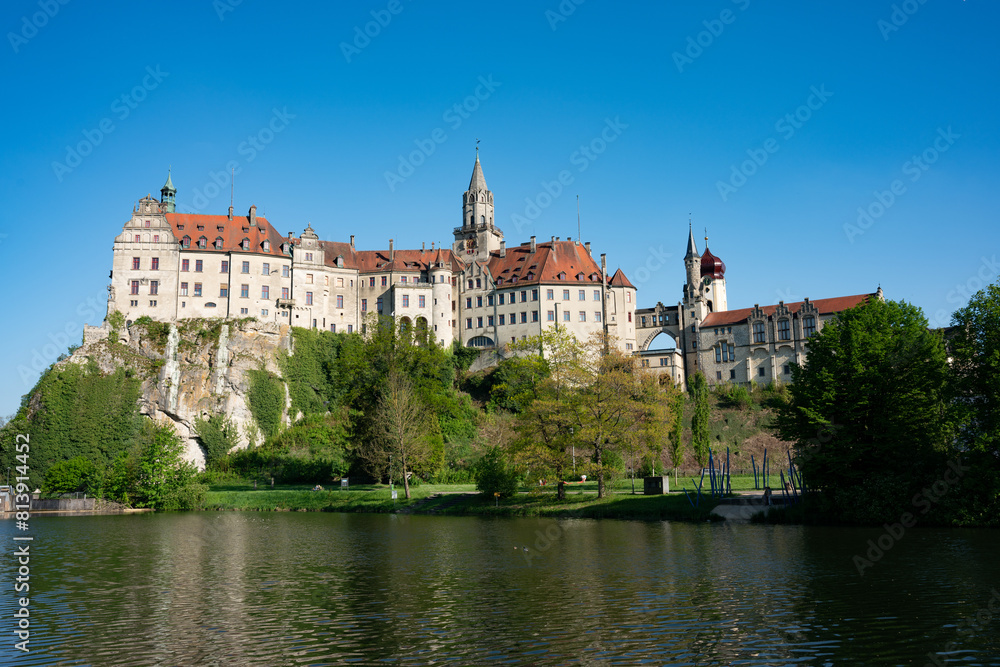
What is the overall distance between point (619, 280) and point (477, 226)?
19755mm

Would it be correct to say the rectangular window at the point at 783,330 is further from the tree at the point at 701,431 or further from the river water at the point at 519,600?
the river water at the point at 519,600

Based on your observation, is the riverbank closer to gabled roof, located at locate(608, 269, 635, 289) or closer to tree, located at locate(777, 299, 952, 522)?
tree, located at locate(777, 299, 952, 522)

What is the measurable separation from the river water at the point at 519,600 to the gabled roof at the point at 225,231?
5226 centimetres

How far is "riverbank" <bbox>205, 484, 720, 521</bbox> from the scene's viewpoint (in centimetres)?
4270

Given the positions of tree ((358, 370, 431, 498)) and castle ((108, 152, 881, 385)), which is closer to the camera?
tree ((358, 370, 431, 498))

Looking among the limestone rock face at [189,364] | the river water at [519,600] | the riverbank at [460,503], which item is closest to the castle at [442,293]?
the limestone rock face at [189,364]

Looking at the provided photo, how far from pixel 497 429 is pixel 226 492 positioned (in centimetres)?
2299

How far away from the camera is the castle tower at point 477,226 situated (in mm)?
99500

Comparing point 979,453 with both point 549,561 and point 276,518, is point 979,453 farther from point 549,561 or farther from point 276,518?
point 276,518

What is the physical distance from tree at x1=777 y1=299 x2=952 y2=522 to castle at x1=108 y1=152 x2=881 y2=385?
46.2 meters

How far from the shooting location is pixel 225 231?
8450cm

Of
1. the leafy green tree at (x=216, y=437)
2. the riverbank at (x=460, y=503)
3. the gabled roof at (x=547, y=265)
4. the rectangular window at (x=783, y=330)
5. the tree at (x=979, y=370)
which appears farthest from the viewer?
the gabled roof at (x=547, y=265)

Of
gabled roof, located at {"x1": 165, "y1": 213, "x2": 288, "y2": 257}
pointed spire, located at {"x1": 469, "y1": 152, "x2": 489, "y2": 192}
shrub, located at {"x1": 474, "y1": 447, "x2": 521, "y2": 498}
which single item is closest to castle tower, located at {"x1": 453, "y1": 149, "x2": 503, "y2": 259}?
pointed spire, located at {"x1": 469, "y1": 152, "x2": 489, "y2": 192}

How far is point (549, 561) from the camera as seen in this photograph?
2683 cm
